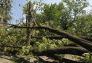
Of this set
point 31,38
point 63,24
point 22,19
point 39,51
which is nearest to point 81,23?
point 63,24

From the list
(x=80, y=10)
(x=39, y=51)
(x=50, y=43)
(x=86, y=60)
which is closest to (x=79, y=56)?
(x=86, y=60)

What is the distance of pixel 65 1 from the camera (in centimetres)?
5506

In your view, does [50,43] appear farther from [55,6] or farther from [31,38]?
[55,6]

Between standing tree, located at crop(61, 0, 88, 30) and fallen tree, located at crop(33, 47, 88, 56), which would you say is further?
standing tree, located at crop(61, 0, 88, 30)

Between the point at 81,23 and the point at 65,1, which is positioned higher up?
the point at 65,1

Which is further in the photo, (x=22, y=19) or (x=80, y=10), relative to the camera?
(x=80, y=10)

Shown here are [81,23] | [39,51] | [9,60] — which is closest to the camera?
[9,60]

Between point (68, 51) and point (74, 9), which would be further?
point (74, 9)

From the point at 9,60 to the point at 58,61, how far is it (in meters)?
2.54

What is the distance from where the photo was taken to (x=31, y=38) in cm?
1716

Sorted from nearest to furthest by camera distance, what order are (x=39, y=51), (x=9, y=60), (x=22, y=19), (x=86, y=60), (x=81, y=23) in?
(x=86, y=60) < (x=9, y=60) < (x=39, y=51) < (x=22, y=19) < (x=81, y=23)

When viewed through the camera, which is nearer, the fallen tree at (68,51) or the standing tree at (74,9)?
the fallen tree at (68,51)

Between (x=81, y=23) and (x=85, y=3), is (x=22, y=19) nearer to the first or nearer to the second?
(x=81, y=23)

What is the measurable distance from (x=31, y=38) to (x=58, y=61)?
6.70 metres
